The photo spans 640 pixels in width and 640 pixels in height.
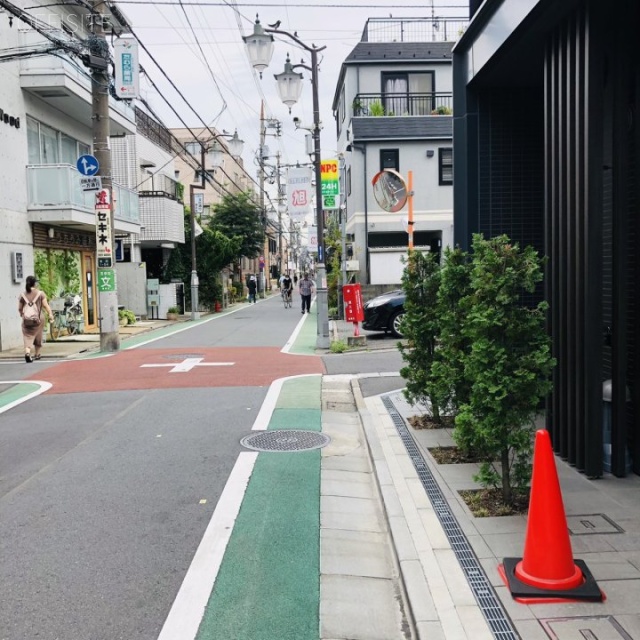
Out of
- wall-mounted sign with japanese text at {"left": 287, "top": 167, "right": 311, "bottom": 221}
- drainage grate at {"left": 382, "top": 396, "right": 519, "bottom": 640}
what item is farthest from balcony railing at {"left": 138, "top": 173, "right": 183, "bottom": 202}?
drainage grate at {"left": 382, "top": 396, "right": 519, "bottom": 640}

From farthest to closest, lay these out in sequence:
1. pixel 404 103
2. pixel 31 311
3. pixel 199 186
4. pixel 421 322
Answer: pixel 199 186 → pixel 404 103 → pixel 31 311 → pixel 421 322

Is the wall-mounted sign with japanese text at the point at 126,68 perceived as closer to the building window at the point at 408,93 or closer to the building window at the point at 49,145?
the building window at the point at 49,145

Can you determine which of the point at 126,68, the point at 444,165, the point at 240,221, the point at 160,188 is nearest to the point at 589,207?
the point at 126,68

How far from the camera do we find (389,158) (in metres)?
27.4

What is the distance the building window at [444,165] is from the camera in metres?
27.5

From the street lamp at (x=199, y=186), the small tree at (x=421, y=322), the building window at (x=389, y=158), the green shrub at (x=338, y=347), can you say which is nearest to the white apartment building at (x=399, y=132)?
the building window at (x=389, y=158)

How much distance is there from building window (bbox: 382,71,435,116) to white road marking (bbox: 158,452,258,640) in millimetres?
24505

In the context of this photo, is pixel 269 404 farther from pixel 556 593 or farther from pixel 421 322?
pixel 556 593

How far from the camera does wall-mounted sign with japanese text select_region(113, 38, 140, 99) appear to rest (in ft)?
51.9

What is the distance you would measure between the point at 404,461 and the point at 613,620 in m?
3.08

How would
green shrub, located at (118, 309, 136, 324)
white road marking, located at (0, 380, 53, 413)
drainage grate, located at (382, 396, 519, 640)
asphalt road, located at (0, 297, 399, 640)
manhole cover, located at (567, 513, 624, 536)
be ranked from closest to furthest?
drainage grate, located at (382, 396, 519, 640), asphalt road, located at (0, 297, 399, 640), manhole cover, located at (567, 513, 624, 536), white road marking, located at (0, 380, 53, 413), green shrub, located at (118, 309, 136, 324)

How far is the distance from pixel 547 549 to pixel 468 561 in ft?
1.99

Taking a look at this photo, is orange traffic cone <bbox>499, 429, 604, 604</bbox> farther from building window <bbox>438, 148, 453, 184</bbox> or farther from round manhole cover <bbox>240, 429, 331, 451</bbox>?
building window <bbox>438, 148, 453, 184</bbox>

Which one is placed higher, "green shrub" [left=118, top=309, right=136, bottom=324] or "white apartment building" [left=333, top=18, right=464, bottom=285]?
"white apartment building" [left=333, top=18, right=464, bottom=285]
